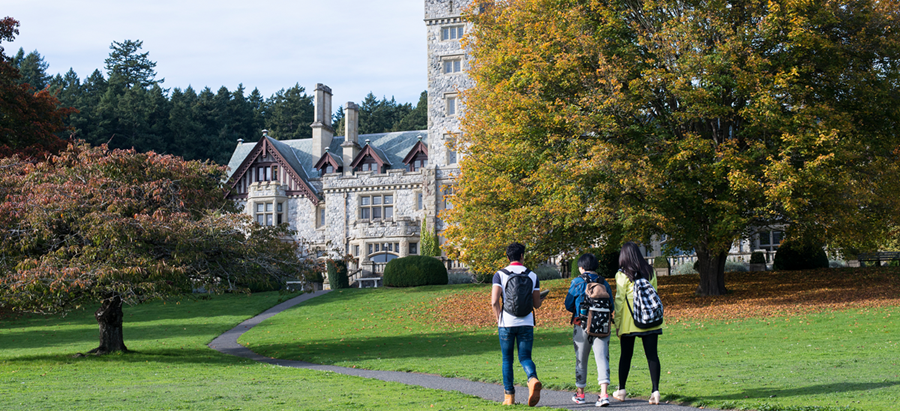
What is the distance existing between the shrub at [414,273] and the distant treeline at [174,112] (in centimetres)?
3613

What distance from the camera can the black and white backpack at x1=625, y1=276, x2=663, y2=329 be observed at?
24.8ft

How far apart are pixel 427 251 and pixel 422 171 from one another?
5.34 meters

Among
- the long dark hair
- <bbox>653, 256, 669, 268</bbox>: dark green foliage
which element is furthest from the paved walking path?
<bbox>653, 256, 669, 268</bbox>: dark green foliage

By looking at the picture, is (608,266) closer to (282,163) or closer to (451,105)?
(451,105)

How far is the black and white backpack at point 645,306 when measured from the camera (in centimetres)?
755

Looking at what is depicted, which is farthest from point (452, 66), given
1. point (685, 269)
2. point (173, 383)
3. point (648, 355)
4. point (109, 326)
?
point (648, 355)

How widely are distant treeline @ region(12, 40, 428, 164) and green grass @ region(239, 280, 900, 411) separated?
4597cm

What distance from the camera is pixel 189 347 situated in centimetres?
1814

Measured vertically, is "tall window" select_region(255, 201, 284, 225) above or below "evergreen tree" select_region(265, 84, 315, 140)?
below

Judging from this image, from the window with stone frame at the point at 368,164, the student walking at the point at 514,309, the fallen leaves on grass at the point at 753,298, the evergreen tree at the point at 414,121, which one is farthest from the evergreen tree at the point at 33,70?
the student walking at the point at 514,309

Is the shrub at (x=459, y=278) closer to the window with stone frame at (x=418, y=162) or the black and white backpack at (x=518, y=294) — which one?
the window with stone frame at (x=418, y=162)

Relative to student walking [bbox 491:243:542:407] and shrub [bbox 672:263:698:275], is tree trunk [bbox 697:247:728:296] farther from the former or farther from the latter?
student walking [bbox 491:243:542:407]

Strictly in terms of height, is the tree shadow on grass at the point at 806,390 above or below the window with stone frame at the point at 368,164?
below

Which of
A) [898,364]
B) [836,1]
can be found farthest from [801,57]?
[898,364]
